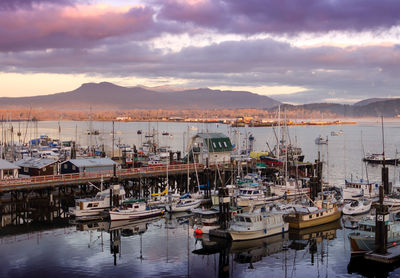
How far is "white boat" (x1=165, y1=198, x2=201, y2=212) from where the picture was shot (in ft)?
167

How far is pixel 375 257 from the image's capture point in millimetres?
32562

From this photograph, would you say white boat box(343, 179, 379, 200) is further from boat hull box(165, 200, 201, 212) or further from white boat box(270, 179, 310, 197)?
boat hull box(165, 200, 201, 212)

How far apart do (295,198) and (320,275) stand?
26288 millimetres

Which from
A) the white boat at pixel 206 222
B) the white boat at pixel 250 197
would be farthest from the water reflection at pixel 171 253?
the white boat at pixel 250 197

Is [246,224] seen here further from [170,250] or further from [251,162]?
[251,162]

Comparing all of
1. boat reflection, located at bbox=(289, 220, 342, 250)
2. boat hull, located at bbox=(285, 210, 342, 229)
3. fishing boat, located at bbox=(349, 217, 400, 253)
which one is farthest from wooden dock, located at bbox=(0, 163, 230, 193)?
fishing boat, located at bbox=(349, 217, 400, 253)

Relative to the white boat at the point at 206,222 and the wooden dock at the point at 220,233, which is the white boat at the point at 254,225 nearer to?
the wooden dock at the point at 220,233

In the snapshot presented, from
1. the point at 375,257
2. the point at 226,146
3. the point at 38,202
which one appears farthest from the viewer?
the point at 226,146

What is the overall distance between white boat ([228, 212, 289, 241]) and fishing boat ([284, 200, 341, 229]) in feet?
7.58

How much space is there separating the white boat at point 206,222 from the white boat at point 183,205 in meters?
5.39

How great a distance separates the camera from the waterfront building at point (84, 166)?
196 ft

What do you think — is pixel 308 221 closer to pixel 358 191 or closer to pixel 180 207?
pixel 180 207

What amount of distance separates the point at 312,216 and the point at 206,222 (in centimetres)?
1046

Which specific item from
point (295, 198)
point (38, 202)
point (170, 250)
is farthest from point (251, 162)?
point (170, 250)
